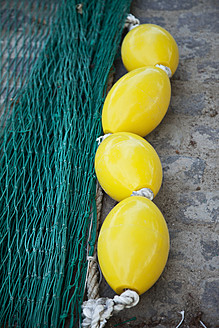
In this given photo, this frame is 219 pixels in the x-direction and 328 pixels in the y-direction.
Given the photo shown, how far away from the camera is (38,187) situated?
131 centimetres

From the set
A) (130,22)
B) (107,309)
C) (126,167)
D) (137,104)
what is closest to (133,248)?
(107,309)

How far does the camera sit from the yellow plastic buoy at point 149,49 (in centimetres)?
154

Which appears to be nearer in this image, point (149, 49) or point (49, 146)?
point (49, 146)

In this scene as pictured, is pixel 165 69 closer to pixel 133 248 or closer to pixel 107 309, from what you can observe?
pixel 133 248

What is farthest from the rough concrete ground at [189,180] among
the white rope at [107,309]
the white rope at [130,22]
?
the white rope at [130,22]

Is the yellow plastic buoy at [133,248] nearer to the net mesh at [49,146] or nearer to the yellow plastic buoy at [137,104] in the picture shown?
the net mesh at [49,146]

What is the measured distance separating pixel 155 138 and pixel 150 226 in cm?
53

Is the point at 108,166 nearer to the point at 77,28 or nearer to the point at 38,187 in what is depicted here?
the point at 38,187

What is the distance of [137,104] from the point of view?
52.1 inches

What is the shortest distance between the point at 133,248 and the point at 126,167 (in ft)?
0.89

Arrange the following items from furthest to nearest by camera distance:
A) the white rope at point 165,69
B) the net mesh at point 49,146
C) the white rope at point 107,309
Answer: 1. the white rope at point 165,69
2. the net mesh at point 49,146
3. the white rope at point 107,309

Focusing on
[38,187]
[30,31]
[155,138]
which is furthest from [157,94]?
[30,31]

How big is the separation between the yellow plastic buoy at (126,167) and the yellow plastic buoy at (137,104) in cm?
12

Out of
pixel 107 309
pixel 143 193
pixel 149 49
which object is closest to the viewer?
pixel 107 309
